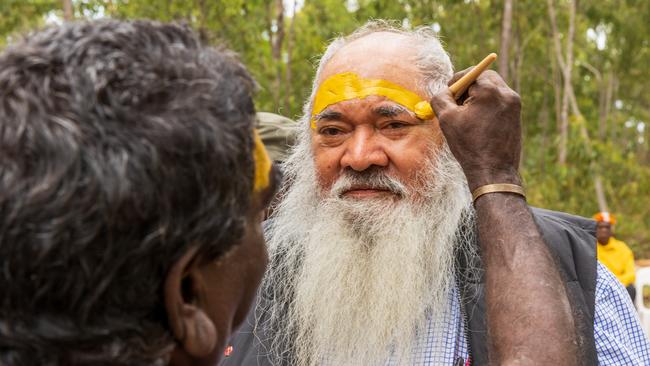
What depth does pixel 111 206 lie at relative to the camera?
1058 mm

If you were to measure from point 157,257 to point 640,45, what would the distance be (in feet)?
74.6

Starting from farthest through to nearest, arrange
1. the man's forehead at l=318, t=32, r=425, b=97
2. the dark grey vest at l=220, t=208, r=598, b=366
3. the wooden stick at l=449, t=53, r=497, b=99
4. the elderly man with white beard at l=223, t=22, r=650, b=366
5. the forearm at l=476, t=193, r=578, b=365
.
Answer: the man's forehead at l=318, t=32, r=425, b=97
the elderly man with white beard at l=223, t=22, r=650, b=366
the dark grey vest at l=220, t=208, r=598, b=366
the wooden stick at l=449, t=53, r=497, b=99
the forearm at l=476, t=193, r=578, b=365

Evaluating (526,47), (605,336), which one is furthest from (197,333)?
(526,47)

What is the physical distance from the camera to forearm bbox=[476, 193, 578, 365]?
1737 millimetres

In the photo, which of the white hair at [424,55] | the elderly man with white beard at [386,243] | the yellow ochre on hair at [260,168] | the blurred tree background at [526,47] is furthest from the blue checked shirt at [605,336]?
the blurred tree background at [526,47]

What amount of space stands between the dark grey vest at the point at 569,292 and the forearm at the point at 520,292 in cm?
40

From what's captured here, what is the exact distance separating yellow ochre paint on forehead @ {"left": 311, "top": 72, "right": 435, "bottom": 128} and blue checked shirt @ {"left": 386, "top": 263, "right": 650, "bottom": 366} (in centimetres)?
74

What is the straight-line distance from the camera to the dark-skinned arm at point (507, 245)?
175cm

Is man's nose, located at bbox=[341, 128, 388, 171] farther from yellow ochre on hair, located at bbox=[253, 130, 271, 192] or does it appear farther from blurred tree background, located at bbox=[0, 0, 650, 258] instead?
blurred tree background, located at bbox=[0, 0, 650, 258]

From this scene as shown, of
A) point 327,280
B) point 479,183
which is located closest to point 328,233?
point 327,280

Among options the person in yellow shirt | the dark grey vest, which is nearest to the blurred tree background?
the person in yellow shirt

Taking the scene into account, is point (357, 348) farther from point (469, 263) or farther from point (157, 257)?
point (157, 257)

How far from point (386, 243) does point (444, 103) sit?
0.80 meters

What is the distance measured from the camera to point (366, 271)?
2.84 metres
